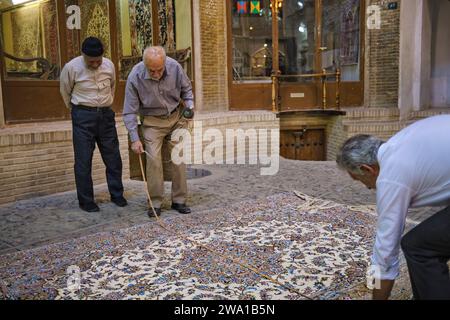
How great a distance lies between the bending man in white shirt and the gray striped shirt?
2874 millimetres

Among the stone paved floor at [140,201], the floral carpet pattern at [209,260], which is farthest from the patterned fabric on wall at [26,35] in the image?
the floral carpet pattern at [209,260]

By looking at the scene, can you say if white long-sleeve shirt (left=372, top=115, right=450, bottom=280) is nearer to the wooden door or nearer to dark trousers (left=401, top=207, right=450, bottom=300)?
dark trousers (left=401, top=207, right=450, bottom=300)

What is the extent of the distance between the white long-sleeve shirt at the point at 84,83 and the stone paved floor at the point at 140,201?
1165 millimetres

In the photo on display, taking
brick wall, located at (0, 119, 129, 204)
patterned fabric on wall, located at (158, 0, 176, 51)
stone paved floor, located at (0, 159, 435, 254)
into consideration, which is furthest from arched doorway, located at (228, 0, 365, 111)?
brick wall, located at (0, 119, 129, 204)

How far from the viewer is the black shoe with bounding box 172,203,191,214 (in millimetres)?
5070

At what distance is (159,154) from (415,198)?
3.11 m

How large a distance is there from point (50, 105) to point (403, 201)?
595 centimetres

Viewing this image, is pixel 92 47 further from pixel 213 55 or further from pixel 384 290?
pixel 213 55

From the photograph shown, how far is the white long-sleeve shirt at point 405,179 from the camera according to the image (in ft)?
7.25

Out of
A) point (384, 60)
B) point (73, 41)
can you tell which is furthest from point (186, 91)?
point (384, 60)

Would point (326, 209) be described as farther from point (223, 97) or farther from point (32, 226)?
point (223, 97)

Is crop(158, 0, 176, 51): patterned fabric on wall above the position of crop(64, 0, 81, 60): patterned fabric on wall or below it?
above

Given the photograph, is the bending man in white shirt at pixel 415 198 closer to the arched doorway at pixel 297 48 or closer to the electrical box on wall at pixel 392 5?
the arched doorway at pixel 297 48

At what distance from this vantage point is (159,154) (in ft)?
16.5
